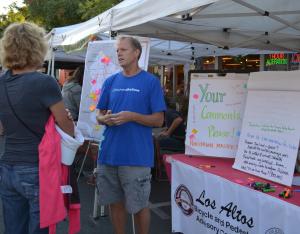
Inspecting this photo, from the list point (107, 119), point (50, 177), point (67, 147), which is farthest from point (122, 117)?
point (50, 177)

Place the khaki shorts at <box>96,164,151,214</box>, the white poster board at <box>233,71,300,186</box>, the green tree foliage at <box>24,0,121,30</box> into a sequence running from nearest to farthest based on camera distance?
the white poster board at <box>233,71,300,186</box>, the khaki shorts at <box>96,164,151,214</box>, the green tree foliage at <box>24,0,121,30</box>

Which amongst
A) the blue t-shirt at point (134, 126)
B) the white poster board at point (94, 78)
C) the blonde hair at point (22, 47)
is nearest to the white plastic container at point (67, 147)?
the blonde hair at point (22, 47)

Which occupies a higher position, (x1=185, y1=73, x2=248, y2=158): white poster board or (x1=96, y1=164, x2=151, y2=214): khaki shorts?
(x1=185, y1=73, x2=248, y2=158): white poster board

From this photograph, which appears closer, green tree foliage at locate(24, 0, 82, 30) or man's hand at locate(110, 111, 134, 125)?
man's hand at locate(110, 111, 134, 125)

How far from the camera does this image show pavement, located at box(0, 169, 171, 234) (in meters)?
4.30

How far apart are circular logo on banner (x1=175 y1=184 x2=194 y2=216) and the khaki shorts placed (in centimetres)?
50

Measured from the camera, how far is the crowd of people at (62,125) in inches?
88.3

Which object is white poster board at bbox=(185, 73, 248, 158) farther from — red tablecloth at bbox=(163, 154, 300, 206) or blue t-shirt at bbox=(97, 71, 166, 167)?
blue t-shirt at bbox=(97, 71, 166, 167)

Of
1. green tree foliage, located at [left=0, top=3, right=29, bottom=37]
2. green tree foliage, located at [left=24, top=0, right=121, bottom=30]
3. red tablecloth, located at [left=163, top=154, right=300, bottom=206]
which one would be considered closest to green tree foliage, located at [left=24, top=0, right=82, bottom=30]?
green tree foliage, located at [left=24, top=0, right=121, bottom=30]

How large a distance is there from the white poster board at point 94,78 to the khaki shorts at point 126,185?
98 centimetres

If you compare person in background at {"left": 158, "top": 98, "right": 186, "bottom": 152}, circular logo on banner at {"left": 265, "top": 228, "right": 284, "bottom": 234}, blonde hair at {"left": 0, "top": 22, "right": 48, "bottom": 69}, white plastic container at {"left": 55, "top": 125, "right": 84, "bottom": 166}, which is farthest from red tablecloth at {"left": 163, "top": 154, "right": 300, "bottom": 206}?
person in background at {"left": 158, "top": 98, "right": 186, "bottom": 152}

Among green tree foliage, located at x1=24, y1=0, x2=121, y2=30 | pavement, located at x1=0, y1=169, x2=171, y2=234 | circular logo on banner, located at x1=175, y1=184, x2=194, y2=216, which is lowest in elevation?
pavement, located at x1=0, y1=169, x2=171, y2=234

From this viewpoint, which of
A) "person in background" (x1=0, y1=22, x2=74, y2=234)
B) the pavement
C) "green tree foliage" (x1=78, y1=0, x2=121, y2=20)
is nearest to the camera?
"person in background" (x1=0, y1=22, x2=74, y2=234)

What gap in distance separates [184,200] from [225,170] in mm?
521
